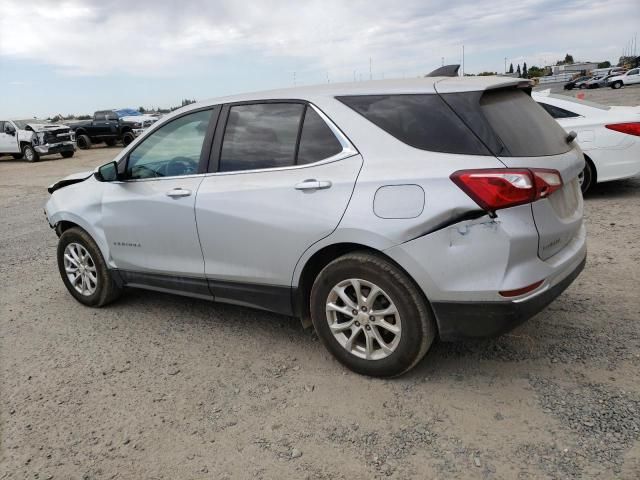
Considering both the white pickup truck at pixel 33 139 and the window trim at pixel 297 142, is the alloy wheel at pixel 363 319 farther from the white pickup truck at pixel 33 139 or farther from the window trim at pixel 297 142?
the white pickup truck at pixel 33 139

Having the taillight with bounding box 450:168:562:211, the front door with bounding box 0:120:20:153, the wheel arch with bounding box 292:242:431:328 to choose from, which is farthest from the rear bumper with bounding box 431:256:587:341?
the front door with bounding box 0:120:20:153

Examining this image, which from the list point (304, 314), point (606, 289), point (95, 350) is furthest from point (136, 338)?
point (606, 289)

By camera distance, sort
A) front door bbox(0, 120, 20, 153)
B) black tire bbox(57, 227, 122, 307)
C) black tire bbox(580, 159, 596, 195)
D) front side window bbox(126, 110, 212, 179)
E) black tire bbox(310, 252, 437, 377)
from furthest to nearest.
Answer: front door bbox(0, 120, 20, 153) < black tire bbox(580, 159, 596, 195) < black tire bbox(57, 227, 122, 307) < front side window bbox(126, 110, 212, 179) < black tire bbox(310, 252, 437, 377)

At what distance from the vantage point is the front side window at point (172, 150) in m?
3.88

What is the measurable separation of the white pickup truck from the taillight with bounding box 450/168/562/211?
23524mm

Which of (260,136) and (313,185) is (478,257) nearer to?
(313,185)

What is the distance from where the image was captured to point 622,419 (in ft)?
8.76

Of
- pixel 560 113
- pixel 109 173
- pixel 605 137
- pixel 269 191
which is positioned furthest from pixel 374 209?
pixel 560 113

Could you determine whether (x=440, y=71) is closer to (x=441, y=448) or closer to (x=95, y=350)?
(x=441, y=448)

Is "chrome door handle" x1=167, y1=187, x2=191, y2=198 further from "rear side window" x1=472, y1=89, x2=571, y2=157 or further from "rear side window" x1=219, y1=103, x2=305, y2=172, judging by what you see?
"rear side window" x1=472, y1=89, x2=571, y2=157

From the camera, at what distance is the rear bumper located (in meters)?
2.77

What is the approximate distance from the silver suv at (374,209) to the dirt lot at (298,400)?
13.7 inches

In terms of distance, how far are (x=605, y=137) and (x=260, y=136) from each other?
5499mm

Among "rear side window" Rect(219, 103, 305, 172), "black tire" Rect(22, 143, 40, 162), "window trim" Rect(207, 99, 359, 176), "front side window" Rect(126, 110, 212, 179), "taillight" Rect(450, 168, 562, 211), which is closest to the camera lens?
"taillight" Rect(450, 168, 562, 211)
